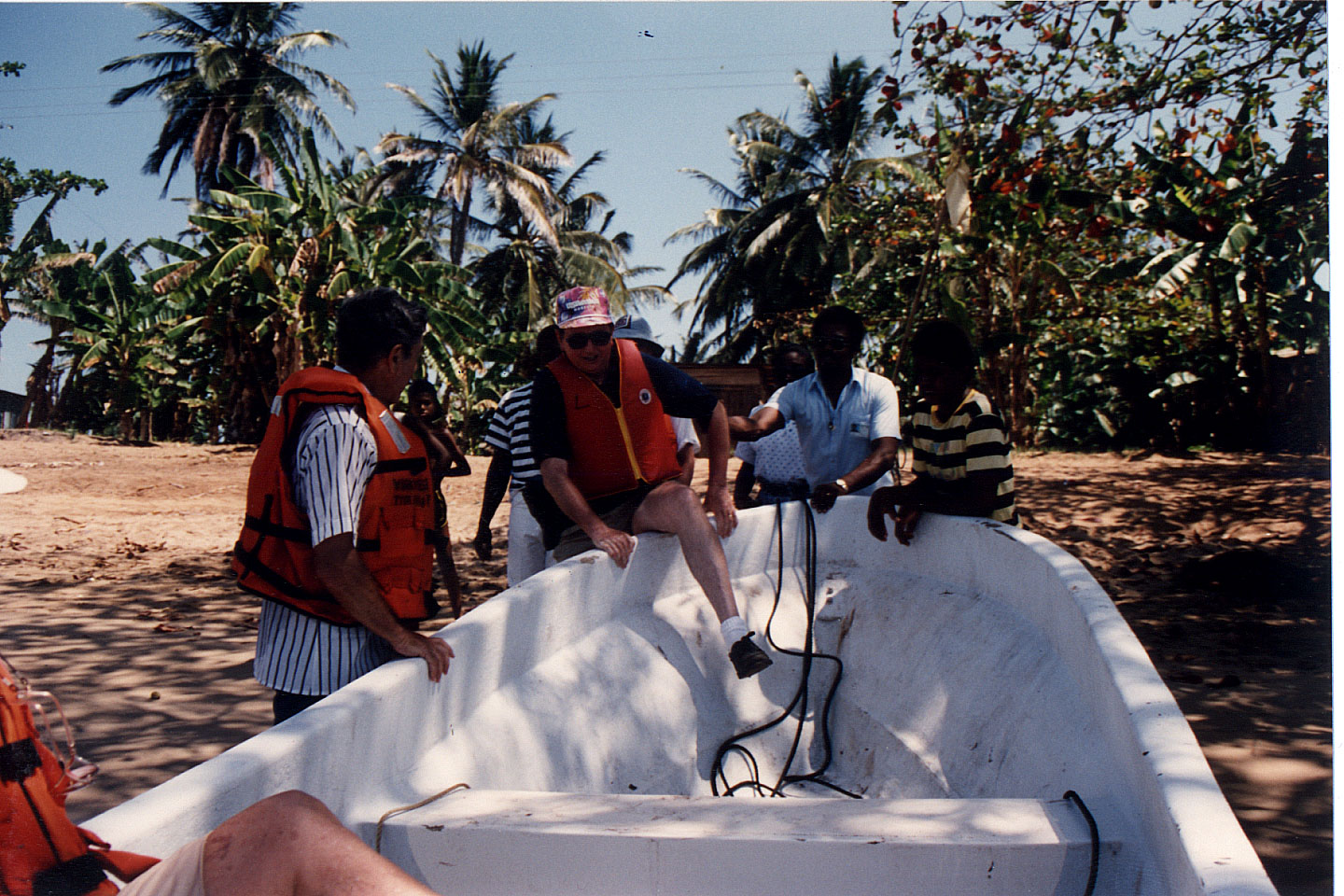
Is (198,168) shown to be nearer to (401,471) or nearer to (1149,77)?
(1149,77)

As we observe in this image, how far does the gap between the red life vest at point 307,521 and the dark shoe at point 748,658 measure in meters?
1.23

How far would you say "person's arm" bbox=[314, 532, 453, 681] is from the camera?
7.30 ft

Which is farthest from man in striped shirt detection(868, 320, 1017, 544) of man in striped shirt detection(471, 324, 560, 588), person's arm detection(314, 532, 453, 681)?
person's arm detection(314, 532, 453, 681)

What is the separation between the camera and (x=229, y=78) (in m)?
25.3

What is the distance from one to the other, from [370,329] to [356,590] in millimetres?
622

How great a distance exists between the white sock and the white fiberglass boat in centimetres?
32

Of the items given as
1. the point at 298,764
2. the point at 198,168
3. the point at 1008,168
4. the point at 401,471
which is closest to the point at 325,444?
the point at 401,471

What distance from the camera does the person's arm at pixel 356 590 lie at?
2227 mm

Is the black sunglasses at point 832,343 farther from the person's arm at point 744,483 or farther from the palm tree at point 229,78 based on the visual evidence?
the palm tree at point 229,78

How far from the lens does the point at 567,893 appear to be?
2.07 metres

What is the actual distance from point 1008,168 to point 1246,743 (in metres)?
4.48

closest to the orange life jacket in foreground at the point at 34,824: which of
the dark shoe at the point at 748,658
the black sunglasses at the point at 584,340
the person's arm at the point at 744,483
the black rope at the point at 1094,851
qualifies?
the black rope at the point at 1094,851

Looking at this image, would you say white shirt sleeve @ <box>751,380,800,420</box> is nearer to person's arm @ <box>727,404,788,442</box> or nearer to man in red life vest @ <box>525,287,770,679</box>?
person's arm @ <box>727,404,788,442</box>

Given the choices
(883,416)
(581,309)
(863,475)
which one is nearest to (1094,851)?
(581,309)
